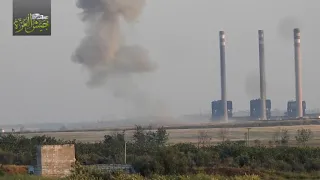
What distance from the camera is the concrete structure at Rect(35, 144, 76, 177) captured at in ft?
85.4

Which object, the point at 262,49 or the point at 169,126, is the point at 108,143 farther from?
the point at 262,49

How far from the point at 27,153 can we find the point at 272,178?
18174 mm

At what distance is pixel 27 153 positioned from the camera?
3988 centimetres

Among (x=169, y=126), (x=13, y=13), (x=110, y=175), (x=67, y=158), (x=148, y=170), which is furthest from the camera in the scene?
(x=169, y=126)

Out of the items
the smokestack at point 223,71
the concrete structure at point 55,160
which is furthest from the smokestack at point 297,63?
the concrete structure at point 55,160

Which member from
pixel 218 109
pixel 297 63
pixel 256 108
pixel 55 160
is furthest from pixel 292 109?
pixel 55 160

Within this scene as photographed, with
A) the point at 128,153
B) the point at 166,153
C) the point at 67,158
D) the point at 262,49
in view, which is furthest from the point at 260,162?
the point at 262,49

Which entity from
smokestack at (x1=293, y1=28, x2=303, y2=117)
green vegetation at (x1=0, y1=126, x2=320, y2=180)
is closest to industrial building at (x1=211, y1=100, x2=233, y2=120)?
smokestack at (x1=293, y1=28, x2=303, y2=117)

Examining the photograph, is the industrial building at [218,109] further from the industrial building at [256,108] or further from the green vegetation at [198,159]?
the green vegetation at [198,159]

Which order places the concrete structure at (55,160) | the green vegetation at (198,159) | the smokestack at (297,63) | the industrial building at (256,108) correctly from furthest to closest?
→ the industrial building at (256,108) < the smokestack at (297,63) < the green vegetation at (198,159) < the concrete structure at (55,160)

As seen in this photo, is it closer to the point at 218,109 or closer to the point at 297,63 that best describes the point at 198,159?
the point at 297,63

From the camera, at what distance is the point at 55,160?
26125 mm

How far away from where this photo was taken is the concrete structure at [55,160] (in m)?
26.0

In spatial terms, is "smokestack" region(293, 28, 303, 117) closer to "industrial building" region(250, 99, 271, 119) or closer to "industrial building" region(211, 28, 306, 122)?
"industrial building" region(211, 28, 306, 122)
